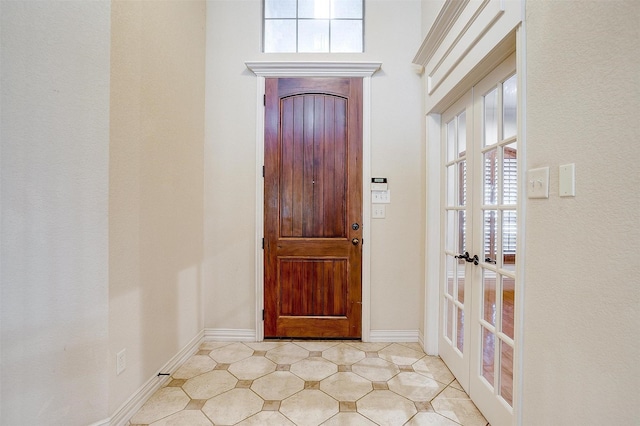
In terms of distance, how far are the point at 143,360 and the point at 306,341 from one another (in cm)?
129

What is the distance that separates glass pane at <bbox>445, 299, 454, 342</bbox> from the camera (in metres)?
2.20

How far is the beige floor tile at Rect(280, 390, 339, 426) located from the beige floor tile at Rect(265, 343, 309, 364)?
439mm

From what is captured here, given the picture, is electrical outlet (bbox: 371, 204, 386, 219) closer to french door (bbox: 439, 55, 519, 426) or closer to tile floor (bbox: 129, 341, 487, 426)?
french door (bbox: 439, 55, 519, 426)

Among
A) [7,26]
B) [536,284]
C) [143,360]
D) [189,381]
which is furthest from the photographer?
[189,381]

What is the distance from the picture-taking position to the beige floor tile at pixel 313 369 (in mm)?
2074

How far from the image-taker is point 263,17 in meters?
2.72

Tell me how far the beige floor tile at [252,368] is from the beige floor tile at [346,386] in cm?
45

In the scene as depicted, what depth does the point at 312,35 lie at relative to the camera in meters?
2.78

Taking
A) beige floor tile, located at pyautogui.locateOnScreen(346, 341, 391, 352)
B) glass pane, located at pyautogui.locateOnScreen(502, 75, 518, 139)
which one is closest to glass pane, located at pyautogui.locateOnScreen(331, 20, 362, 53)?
glass pane, located at pyautogui.locateOnScreen(502, 75, 518, 139)

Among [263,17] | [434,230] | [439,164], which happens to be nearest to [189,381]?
[434,230]

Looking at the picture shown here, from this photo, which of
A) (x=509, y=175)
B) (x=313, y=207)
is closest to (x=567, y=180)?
(x=509, y=175)

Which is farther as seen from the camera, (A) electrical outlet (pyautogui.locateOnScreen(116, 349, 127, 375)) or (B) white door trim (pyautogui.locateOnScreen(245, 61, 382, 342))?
(B) white door trim (pyautogui.locateOnScreen(245, 61, 382, 342))

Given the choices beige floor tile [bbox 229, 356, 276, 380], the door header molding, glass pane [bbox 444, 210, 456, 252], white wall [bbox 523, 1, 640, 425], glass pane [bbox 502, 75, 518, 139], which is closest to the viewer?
white wall [bbox 523, 1, 640, 425]

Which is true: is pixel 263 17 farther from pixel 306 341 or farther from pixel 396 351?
pixel 396 351
